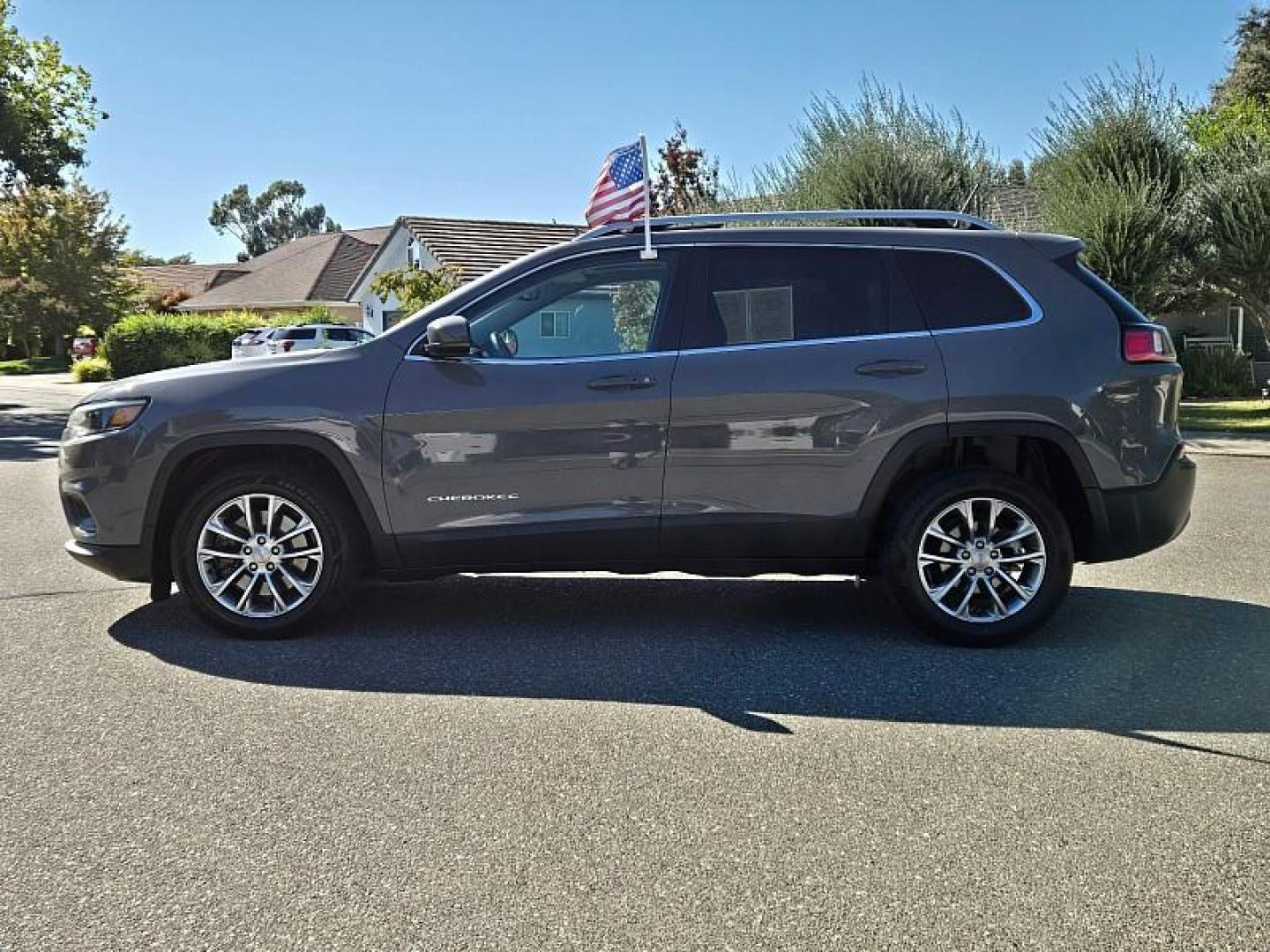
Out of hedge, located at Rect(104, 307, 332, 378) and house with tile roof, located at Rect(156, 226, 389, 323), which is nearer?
hedge, located at Rect(104, 307, 332, 378)

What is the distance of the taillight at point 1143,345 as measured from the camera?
5.36 m

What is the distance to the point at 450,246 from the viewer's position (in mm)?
36125

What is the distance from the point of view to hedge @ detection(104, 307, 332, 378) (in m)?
35.9

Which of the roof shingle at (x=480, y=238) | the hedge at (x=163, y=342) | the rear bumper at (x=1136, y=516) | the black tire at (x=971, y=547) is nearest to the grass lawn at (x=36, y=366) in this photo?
the hedge at (x=163, y=342)

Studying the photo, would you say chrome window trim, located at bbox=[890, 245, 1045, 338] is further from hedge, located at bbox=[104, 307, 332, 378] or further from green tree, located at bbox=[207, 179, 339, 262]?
green tree, located at bbox=[207, 179, 339, 262]

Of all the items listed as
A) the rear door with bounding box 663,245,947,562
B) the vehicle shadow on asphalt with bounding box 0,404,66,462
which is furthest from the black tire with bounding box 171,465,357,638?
the vehicle shadow on asphalt with bounding box 0,404,66,462

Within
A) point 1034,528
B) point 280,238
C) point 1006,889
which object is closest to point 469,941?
point 1006,889

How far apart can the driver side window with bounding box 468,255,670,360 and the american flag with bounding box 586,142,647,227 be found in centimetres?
494

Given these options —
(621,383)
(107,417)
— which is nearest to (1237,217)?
(621,383)

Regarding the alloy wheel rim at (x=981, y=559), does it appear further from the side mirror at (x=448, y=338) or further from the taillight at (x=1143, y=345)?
the side mirror at (x=448, y=338)

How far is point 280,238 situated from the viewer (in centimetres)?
11225

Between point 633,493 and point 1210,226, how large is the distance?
1647cm

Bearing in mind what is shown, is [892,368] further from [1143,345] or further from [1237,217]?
[1237,217]

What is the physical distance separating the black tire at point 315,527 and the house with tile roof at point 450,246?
91.2 feet
